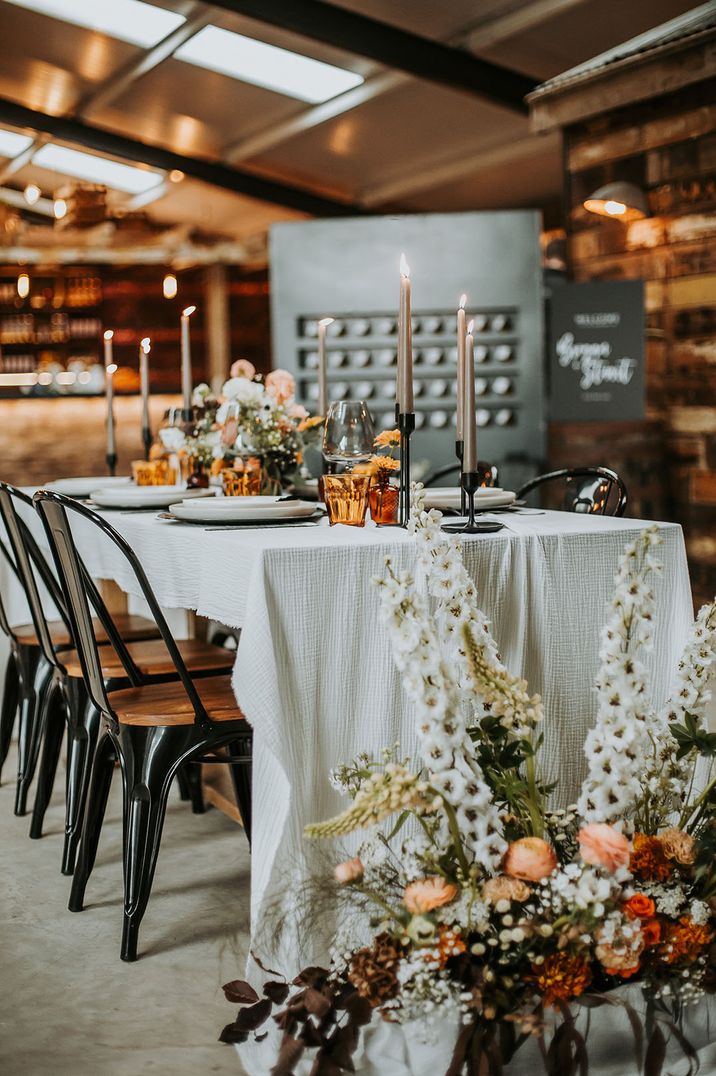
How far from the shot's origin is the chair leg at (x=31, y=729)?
10.2ft

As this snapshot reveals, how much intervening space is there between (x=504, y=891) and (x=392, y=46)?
5.33m

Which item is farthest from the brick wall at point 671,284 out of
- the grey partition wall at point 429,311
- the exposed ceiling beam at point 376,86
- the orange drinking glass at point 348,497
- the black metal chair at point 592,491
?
the orange drinking glass at point 348,497

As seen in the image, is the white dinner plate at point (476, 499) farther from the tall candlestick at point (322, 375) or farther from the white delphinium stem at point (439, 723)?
the white delphinium stem at point (439, 723)

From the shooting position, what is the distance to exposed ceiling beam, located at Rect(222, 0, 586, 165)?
5394mm

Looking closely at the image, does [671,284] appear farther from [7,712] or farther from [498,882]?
Answer: [498,882]

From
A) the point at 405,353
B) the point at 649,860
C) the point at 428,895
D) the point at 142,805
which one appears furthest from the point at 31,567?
the point at 649,860

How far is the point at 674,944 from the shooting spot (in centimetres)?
165

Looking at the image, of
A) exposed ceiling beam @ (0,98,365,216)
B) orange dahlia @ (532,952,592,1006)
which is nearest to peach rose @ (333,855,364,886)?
orange dahlia @ (532,952,592,1006)

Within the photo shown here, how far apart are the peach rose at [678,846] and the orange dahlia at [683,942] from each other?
0.09 m

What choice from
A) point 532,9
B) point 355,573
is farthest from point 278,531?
point 532,9

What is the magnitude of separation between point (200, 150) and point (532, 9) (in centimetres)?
407

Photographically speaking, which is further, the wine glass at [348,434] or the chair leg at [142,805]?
the wine glass at [348,434]

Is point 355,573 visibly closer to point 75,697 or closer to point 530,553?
point 530,553

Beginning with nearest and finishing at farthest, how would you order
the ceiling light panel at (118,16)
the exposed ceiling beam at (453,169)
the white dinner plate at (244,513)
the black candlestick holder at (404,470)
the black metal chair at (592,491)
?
the black candlestick holder at (404,470), the white dinner plate at (244,513), the black metal chair at (592,491), the ceiling light panel at (118,16), the exposed ceiling beam at (453,169)
